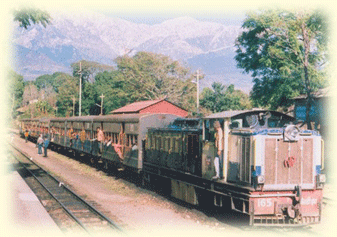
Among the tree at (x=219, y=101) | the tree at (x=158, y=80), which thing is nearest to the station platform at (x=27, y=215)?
the tree at (x=219, y=101)

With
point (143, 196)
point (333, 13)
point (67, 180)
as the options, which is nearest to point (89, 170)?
point (67, 180)

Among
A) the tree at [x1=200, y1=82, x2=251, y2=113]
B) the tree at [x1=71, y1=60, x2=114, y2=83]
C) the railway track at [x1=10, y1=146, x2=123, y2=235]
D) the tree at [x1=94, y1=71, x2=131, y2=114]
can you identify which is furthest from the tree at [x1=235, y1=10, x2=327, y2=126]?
the tree at [x1=71, y1=60, x2=114, y2=83]

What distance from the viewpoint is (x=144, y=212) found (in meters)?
13.5

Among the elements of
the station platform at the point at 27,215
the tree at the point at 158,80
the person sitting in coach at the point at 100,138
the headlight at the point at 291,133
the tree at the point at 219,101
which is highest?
the tree at the point at 158,80

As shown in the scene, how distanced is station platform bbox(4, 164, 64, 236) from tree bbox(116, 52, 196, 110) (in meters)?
44.2

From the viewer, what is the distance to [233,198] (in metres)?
11.1

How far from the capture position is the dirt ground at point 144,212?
11125 mm

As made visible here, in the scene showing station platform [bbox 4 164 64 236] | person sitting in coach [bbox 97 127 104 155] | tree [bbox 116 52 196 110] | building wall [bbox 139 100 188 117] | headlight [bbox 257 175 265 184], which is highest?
tree [bbox 116 52 196 110]

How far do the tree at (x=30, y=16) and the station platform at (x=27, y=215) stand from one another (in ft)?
22.3

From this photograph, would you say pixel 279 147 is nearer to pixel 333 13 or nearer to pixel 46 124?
pixel 333 13

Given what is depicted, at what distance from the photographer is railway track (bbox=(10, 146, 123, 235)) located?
1149cm

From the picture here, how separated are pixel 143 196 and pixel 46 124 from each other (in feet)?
94.0

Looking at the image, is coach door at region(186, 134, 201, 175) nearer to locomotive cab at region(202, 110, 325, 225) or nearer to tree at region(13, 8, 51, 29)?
locomotive cab at region(202, 110, 325, 225)

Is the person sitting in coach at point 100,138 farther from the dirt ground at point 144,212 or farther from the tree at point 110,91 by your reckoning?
the tree at point 110,91
